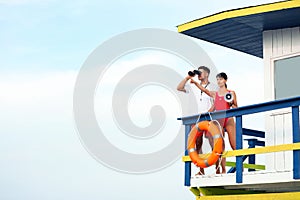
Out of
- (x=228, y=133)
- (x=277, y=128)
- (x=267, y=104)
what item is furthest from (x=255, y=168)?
(x=267, y=104)

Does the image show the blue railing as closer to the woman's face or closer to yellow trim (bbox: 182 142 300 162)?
yellow trim (bbox: 182 142 300 162)

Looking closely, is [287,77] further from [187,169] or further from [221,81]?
[187,169]

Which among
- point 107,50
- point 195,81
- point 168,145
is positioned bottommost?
point 168,145

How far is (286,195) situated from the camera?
33.1ft

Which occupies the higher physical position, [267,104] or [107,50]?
[107,50]

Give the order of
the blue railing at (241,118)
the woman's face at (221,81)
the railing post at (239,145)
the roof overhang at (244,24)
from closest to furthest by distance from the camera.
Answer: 1. the blue railing at (241,118)
2. the railing post at (239,145)
3. the woman's face at (221,81)
4. the roof overhang at (244,24)

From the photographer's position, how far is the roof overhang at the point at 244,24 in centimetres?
1139

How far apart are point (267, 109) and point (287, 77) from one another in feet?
7.23

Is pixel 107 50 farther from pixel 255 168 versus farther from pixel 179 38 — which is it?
pixel 255 168

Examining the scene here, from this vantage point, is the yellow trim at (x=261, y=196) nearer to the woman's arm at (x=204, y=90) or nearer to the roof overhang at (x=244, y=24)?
the woman's arm at (x=204, y=90)

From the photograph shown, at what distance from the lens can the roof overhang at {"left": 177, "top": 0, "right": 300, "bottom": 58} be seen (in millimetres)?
11391

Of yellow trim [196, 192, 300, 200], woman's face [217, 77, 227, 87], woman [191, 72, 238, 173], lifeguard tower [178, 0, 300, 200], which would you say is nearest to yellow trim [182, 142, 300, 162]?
lifeguard tower [178, 0, 300, 200]

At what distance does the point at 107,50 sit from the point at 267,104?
3567 millimetres

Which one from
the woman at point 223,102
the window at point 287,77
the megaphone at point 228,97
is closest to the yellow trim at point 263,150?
the woman at point 223,102
